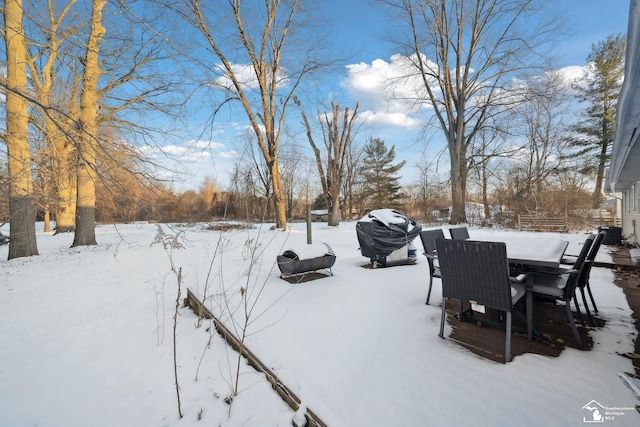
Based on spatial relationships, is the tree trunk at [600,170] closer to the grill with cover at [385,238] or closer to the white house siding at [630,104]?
the white house siding at [630,104]

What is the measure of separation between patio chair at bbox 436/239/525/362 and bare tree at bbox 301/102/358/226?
13472 millimetres

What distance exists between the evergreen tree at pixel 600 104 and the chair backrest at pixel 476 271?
20.1m

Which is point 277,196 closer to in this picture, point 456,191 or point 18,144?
point 18,144

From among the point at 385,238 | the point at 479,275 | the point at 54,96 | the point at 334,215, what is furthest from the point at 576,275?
the point at 334,215

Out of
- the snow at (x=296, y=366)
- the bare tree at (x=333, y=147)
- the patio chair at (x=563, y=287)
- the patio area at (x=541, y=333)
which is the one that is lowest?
the snow at (x=296, y=366)

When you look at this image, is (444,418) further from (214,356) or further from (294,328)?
(214,356)

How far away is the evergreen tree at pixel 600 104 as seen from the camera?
16.4 m

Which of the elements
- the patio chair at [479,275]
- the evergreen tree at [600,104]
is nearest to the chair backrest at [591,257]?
the patio chair at [479,275]

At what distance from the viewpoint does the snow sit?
1.77m

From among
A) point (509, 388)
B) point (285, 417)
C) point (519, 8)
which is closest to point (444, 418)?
point (509, 388)

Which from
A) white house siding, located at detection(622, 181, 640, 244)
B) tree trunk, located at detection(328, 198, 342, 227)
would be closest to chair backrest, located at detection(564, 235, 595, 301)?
white house siding, located at detection(622, 181, 640, 244)

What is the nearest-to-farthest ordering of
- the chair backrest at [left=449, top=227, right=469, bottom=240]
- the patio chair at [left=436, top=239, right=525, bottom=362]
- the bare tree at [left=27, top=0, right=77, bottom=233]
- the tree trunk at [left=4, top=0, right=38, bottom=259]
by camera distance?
the patio chair at [left=436, top=239, right=525, bottom=362]
the bare tree at [left=27, top=0, right=77, bottom=233]
the chair backrest at [left=449, top=227, right=469, bottom=240]
the tree trunk at [left=4, top=0, right=38, bottom=259]

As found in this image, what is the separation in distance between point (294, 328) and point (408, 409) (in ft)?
4.80

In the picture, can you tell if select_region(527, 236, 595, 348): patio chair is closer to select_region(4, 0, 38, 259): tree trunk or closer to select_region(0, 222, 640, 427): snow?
select_region(0, 222, 640, 427): snow
